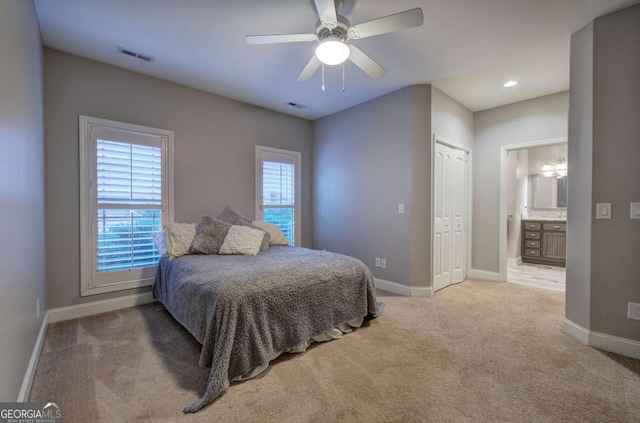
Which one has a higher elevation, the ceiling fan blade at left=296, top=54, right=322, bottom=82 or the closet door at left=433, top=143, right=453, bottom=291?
the ceiling fan blade at left=296, top=54, right=322, bottom=82

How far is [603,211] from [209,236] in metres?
3.65

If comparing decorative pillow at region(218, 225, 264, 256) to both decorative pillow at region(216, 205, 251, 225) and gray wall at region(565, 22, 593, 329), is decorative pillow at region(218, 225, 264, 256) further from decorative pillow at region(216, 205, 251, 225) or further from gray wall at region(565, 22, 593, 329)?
gray wall at region(565, 22, 593, 329)

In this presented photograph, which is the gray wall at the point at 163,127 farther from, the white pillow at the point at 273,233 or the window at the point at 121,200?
the white pillow at the point at 273,233

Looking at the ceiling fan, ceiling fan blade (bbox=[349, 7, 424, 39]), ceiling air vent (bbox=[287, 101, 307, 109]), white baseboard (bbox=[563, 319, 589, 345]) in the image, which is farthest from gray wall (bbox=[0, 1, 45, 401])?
white baseboard (bbox=[563, 319, 589, 345])

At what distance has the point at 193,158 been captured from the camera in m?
3.64

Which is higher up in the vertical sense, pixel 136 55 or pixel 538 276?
pixel 136 55

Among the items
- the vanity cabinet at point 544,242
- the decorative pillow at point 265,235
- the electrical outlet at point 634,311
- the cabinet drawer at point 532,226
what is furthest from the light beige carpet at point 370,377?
the cabinet drawer at point 532,226

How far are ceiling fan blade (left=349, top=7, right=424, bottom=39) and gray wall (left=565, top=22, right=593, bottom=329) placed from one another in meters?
1.71

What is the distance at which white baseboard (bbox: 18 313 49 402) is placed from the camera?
1.59m

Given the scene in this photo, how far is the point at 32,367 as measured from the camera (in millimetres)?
1849

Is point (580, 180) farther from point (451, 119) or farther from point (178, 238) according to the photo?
point (178, 238)

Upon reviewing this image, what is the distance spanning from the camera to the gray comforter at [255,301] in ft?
5.95

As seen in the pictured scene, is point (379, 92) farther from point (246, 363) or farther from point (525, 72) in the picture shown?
point (246, 363)

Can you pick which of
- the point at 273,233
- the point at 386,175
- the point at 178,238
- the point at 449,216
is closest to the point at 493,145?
the point at 449,216
